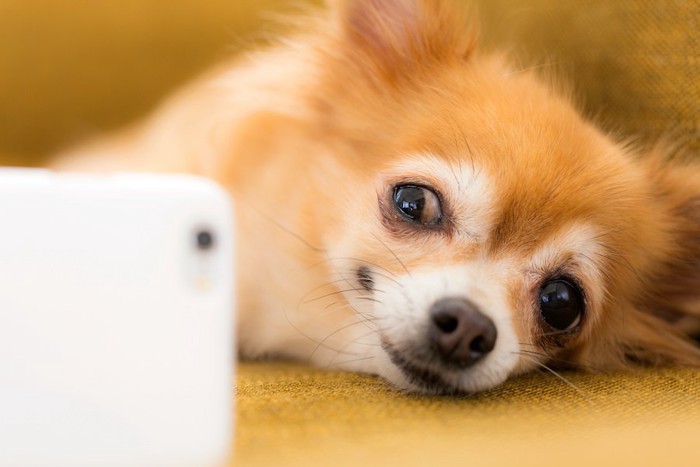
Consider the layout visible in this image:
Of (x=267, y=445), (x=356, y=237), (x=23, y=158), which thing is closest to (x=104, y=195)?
(x=267, y=445)

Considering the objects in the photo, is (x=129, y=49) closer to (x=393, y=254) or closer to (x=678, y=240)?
(x=393, y=254)

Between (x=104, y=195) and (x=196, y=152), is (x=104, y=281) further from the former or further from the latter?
(x=196, y=152)

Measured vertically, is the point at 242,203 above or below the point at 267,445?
above

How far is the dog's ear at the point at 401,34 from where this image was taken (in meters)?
1.53

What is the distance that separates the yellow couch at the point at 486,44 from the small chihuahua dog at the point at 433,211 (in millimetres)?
104

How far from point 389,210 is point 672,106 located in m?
0.76

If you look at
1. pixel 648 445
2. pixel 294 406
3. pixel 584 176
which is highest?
pixel 584 176

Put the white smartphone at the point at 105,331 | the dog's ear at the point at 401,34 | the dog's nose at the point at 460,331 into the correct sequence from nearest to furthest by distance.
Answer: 1. the white smartphone at the point at 105,331
2. the dog's nose at the point at 460,331
3. the dog's ear at the point at 401,34

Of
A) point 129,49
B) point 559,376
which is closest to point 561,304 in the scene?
point 559,376

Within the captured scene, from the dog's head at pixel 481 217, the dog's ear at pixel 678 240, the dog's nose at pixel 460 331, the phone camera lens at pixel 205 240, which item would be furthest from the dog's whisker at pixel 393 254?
the dog's ear at pixel 678 240

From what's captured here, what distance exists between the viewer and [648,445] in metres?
0.90

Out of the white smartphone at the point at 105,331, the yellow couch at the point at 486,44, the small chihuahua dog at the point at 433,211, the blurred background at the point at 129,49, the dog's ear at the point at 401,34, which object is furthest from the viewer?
the blurred background at the point at 129,49

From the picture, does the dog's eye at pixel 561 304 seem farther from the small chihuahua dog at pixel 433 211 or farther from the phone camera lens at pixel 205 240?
the phone camera lens at pixel 205 240

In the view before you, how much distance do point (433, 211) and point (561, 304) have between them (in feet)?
0.99
